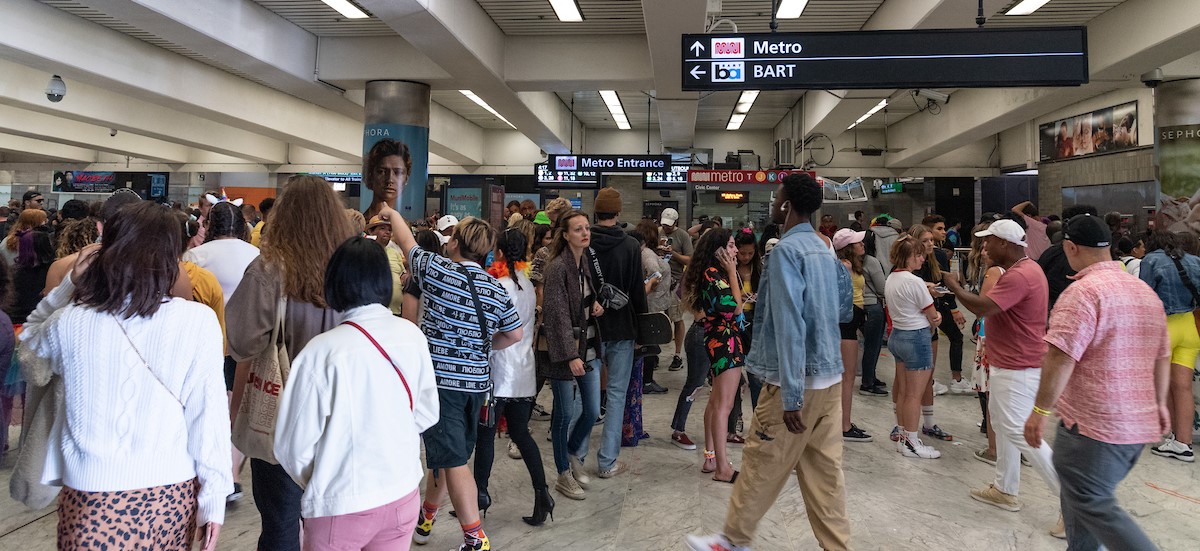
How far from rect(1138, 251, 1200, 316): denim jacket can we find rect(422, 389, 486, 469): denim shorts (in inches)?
193

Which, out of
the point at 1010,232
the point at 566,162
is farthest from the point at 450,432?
the point at 566,162

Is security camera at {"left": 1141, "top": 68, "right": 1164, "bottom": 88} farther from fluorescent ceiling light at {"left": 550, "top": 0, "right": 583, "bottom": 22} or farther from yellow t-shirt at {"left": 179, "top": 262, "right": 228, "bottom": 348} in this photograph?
yellow t-shirt at {"left": 179, "top": 262, "right": 228, "bottom": 348}

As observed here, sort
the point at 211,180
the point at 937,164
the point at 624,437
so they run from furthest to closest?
the point at 211,180 < the point at 937,164 < the point at 624,437

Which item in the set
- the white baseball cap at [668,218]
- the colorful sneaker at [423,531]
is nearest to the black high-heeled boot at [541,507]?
the colorful sneaker at [423,531]

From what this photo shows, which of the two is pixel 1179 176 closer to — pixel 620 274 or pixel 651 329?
pixel 651 329

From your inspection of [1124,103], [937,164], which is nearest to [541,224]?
[1124,103]

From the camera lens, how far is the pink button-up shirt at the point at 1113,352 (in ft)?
7.97

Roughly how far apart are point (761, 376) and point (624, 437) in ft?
7.43

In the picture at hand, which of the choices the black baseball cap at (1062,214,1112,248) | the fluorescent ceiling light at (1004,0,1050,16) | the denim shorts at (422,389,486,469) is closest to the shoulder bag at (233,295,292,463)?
the denim shorts at (422,389,486,469)

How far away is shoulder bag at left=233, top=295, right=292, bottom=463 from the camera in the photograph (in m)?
2.15

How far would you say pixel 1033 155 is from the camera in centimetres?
1542

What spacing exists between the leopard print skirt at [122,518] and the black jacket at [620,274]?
2512 millimetres

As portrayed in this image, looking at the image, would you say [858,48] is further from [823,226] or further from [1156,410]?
[1156,410]

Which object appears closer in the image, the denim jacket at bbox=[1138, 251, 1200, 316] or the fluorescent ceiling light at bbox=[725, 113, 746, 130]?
the denim jacket at bbox=[1138, 251, 1200, 316]
